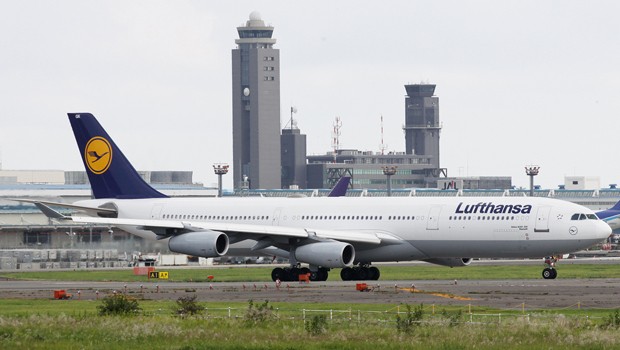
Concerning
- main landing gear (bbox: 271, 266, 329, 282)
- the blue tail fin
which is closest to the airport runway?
main landing gear (bbox: 271, 266, 329, 282)

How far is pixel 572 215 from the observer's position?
65.0 meters

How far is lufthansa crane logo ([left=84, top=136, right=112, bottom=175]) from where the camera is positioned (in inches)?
3017

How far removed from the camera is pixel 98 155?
76.7 metres

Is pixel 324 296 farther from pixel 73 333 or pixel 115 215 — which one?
pixel 115 215

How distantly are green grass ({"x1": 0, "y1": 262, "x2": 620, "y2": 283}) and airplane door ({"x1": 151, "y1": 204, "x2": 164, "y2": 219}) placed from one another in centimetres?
390

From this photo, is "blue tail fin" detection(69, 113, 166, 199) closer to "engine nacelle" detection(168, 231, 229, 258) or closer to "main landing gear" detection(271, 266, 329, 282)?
"engine nacelle" detection(168, 231, 229, 258)

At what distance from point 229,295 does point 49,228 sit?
60.9 meters

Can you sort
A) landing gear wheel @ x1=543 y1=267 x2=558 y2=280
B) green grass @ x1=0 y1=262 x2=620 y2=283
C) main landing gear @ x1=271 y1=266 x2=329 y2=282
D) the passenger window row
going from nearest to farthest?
1. landing gear wheel @ x1=543 y1=267 x2=558 y2=280
2. main landing gear @ x1=271 y1=266 x2=329 y2=282
3. green grass @ x1=0 y1=262 x2=620 y2=283
4. the passenger window row

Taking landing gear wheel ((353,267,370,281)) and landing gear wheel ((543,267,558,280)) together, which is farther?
landing gear wheel ((353,267,370,281))

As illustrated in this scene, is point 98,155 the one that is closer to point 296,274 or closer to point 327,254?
point 296,274

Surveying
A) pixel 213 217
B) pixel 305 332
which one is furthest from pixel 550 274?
pixel 305 332

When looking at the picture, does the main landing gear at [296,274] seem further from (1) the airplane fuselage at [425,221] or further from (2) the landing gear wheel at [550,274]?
(2) the landing gear wheel at [550,274]

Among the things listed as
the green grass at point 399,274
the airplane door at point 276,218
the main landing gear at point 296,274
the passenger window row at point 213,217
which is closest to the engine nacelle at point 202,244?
the main landing gear at point 296,274

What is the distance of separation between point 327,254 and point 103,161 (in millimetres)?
18469
